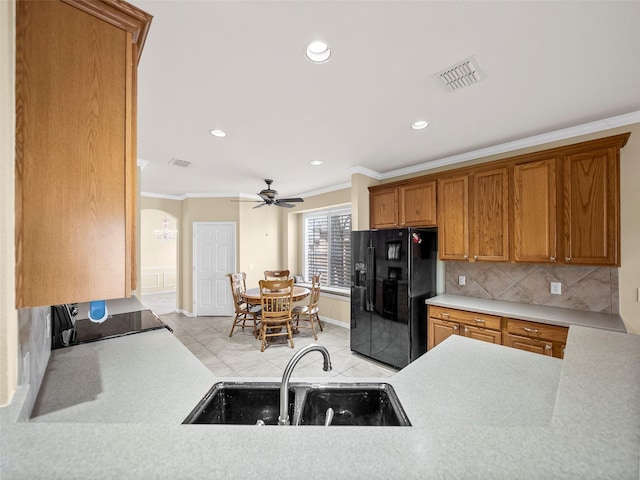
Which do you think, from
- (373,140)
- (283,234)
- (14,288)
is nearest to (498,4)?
(373,140)

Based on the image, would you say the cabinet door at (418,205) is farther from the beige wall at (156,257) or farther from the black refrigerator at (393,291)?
the beige wall at (156,257)

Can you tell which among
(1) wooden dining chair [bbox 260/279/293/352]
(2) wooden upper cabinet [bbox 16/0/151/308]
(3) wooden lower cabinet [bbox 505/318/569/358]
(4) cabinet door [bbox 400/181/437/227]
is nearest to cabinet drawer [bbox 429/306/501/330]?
(3) wooden lower cabinet [bbox 505/318/569/358]

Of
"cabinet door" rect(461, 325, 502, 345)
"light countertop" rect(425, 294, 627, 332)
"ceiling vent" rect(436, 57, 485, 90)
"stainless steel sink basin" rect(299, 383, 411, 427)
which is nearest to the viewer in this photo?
"stainless steel sink basin" rect(299, 383, 411, 427)

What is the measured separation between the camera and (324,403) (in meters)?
1.18

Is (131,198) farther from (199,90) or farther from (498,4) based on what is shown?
(498,4)

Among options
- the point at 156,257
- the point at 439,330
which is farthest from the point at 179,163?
the point at 156,257

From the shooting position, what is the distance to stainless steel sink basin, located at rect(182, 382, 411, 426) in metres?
1.14

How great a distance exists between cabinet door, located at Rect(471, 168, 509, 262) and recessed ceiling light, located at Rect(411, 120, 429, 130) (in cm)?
94

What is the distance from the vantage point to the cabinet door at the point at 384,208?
3643 mm

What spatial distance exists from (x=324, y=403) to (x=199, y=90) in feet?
7.04

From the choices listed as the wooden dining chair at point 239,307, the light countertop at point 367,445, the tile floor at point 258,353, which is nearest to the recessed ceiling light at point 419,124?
the light countertop at point 367,445

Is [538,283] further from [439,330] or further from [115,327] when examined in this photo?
[115,327]

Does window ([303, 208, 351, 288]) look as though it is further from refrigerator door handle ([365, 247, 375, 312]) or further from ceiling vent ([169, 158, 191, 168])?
ceiling vent ([169, 158, 191, 168])

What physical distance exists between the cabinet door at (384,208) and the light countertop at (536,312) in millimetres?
1151
